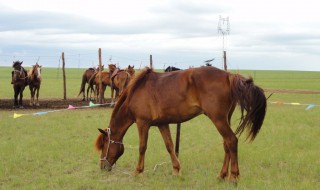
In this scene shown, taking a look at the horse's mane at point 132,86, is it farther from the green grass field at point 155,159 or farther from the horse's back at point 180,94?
the green grass field at point 155,159

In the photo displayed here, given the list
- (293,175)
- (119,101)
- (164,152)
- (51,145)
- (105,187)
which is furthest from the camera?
(51,145)

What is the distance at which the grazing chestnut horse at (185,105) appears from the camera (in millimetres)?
6129

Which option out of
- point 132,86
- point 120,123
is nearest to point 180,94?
point 132,86

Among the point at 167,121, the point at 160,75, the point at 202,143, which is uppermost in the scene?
the point at 160,75

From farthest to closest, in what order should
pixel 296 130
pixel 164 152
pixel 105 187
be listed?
1. pixel 296 130
2. pixel 164 152
3. pixel 105 187

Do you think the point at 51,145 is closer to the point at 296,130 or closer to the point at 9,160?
the point at 9,160

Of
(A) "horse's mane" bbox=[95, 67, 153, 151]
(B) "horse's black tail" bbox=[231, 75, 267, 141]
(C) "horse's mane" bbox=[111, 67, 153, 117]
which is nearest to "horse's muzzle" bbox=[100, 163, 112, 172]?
(A) "horse's mane" bbox=[95, 67, 153, 151]

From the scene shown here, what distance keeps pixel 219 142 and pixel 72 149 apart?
3.67 metres

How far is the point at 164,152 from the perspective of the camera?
8.79 metres

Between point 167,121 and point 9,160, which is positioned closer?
point 167,121

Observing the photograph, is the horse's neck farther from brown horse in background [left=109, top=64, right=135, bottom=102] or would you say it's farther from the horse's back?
brown horse in background [left=109, top=64, right=135, bottom=102]

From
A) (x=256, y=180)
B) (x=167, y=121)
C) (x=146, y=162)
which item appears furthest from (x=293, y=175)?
(x=146, y=162)

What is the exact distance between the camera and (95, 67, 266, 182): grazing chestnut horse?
613 centimetres

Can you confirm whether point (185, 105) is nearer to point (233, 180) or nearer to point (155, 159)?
point (233, 180)
